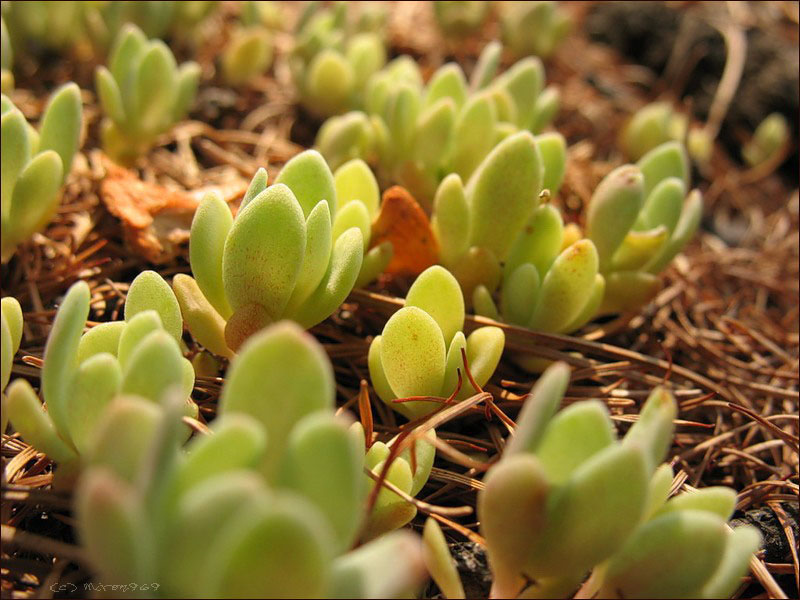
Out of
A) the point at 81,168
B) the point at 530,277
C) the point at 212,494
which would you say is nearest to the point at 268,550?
the point at 212,494

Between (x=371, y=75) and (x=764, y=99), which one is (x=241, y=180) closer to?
(x=371, y=75)

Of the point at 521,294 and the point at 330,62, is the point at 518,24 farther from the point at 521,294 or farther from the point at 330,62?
the point at 521,294

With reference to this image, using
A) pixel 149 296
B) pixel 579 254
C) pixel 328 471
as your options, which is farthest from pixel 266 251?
pixel 579 254

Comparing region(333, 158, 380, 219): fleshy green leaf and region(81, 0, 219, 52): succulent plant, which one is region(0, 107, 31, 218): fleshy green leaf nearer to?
region(333, 158, 380, 219): fleshy green leaf

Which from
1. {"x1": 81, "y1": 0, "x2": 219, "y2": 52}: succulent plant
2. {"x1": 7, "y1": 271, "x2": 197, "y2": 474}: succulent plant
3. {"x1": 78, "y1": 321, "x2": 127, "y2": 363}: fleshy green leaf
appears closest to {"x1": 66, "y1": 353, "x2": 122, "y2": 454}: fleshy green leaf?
{"x1": 7, "y1": 271, "x2": 197, "y2": 474}: succulent plant

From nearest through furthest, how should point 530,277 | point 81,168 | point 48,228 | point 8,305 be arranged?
point 8,305 < point 530,277 < point 48,228 < point 81,168

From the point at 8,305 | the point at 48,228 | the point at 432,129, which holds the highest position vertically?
the point at 432,129
